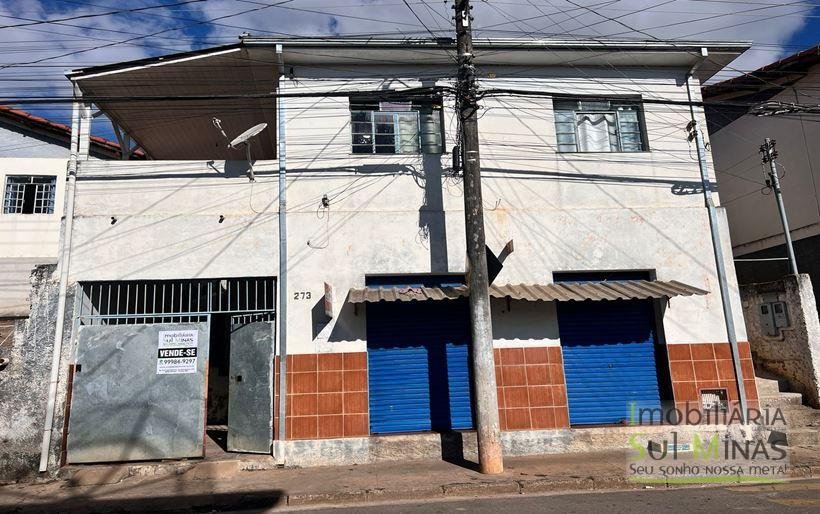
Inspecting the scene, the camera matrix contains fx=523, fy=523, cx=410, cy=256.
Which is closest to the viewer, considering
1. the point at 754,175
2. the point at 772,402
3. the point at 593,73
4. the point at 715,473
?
the point at 715,473

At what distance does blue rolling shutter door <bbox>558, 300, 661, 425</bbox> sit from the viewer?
28.7 ft

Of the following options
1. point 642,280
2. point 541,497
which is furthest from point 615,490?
point 642,280

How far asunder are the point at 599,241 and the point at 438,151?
3244 millimetres

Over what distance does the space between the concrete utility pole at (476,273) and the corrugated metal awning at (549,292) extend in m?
0.63

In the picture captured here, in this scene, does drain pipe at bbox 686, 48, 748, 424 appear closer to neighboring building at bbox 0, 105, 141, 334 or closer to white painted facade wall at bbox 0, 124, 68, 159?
neighboring building at bbox 0, 105, 141, 334

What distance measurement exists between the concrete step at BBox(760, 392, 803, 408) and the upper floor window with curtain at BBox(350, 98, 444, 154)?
23.3 ft

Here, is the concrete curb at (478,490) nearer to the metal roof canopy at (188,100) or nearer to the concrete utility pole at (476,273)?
the concrete utility pole at (476,273)

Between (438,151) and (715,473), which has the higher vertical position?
(438,151)

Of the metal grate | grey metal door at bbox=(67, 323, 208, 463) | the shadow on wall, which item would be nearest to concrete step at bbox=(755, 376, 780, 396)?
the shadow on wall

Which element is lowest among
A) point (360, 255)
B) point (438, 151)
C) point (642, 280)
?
point (642, 280)

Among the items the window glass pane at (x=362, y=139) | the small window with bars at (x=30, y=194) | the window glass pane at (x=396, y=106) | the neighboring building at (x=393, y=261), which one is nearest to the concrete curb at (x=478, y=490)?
the neighboring building at (x=393, y=261)

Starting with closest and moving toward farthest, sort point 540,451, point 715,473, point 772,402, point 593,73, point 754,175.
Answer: point 715,473
point 540,451
point 772,402
point 593,73
point 754,175

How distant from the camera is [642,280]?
30.0 ft

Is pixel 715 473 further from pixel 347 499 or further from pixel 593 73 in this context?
pixel 593 73
